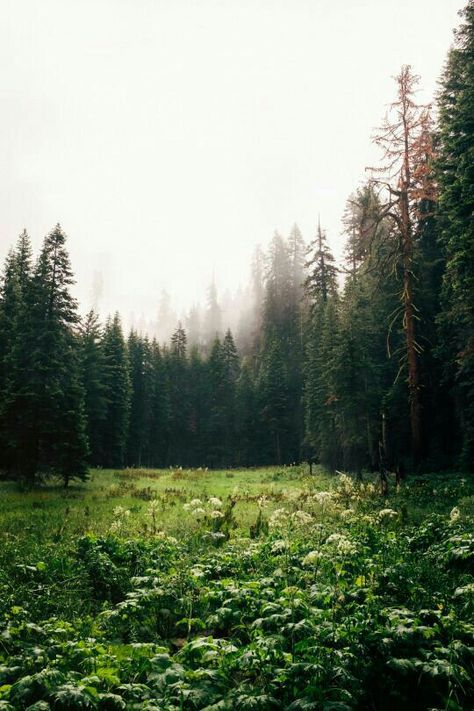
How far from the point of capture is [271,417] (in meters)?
56.5

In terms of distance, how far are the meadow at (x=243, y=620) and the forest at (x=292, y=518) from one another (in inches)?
1.3

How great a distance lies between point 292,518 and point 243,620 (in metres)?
4.82

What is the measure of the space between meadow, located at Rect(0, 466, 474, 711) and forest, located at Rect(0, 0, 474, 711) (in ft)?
0.11

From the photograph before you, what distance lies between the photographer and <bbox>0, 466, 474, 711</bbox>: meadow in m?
3.87

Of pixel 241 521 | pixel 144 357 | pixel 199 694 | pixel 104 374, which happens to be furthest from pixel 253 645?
pixel 144 357

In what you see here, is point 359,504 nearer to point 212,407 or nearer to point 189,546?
point 189,546

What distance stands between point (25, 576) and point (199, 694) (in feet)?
16.7

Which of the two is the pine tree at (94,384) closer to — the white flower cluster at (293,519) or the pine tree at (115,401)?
the pine tree at (115,401)

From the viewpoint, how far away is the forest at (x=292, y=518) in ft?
13.7

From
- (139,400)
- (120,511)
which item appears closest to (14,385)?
(120,511)

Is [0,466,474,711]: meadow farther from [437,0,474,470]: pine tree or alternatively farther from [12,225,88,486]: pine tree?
[12,225,88,486]: pine tree

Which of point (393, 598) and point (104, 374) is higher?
point (104, 374)

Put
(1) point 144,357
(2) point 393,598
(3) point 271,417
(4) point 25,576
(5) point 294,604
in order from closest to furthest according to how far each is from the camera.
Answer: (5) point 294,604, (2) point 393,598, (4) point 25,576, (3) point 271,417, (1) point 144,357

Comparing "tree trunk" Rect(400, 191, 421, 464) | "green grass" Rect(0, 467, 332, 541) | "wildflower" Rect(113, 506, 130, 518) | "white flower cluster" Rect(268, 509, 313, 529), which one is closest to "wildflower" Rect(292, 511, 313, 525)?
"white flower cluster" Rect(268, 509, 313, 529)
